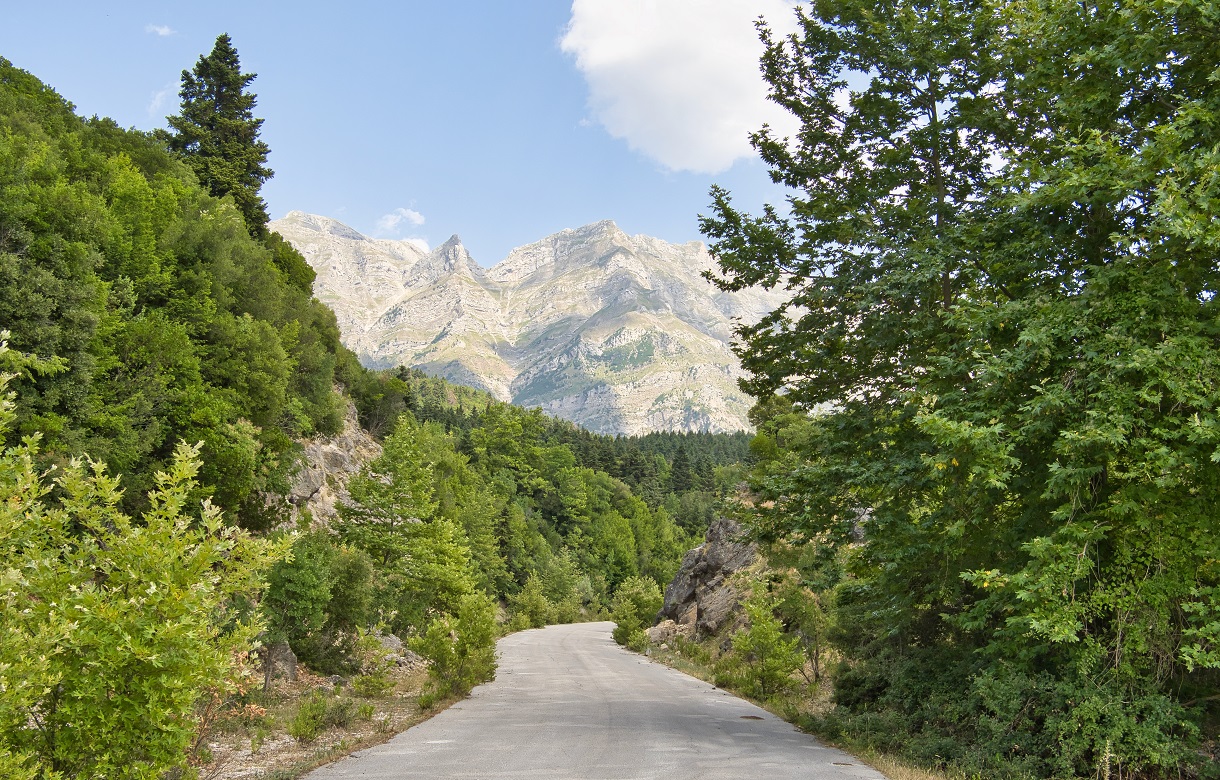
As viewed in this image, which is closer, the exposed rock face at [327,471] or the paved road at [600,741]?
the paved road at [600,741]

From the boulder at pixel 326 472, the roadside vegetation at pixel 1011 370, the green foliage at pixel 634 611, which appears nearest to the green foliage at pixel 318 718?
the roadside vegetation at pixel 1011 370

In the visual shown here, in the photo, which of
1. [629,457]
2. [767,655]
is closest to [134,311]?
[767,655]

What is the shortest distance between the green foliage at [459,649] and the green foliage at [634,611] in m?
18.9

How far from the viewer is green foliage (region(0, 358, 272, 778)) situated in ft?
16.8

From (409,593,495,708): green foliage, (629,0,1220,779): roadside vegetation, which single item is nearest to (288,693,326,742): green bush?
(409,593,495,708): green foliage

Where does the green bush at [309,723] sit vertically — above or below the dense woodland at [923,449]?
below

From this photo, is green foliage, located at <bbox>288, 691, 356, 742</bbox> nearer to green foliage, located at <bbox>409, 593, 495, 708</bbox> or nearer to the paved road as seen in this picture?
the paved road

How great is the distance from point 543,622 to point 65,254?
45.8 m

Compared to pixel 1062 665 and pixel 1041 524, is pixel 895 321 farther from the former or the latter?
pixel 1062 665

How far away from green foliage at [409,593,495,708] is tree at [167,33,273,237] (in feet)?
109

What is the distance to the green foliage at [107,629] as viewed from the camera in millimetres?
5113

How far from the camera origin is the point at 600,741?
11.1 meters

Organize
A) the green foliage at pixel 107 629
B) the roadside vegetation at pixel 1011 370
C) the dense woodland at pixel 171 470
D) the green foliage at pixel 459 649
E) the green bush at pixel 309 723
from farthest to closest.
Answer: the green foliage at pixel 459 649 < the green bush at pixel 309 723 < the roadside vegetation at pixel 1011 370 < the dense woodland at pixel 171 470 < the green foliage at pixel 107 629

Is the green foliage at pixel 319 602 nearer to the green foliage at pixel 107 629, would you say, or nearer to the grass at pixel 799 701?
the green foliage at pixel 107 629
